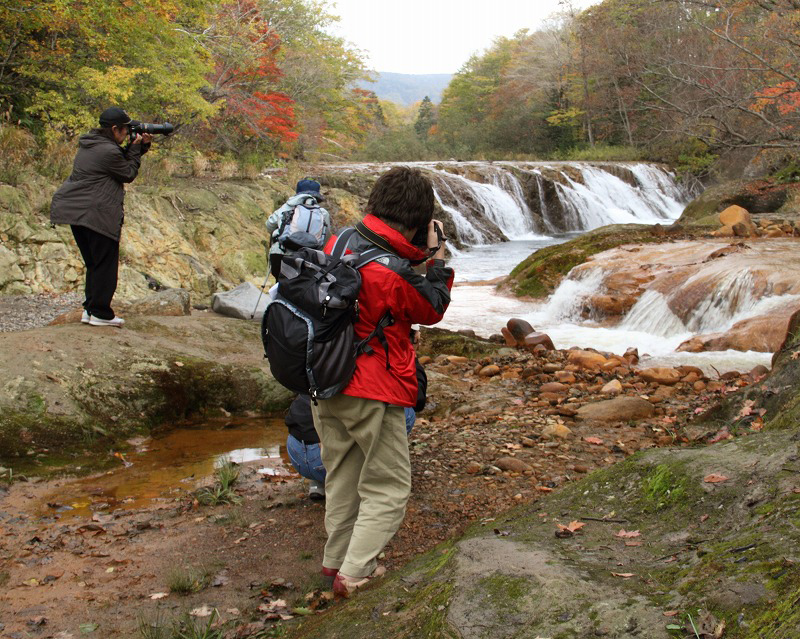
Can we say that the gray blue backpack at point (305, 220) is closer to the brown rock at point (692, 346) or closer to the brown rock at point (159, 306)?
the brown rock at point (159, 306)

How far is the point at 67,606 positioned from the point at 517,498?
2.33 meters

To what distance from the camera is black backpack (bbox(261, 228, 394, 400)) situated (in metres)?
2.66

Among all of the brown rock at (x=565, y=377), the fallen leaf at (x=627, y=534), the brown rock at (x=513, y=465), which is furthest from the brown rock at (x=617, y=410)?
the fallen leaf at (x=627, y=534)

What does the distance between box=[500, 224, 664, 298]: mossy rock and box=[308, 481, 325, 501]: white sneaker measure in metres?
8.95

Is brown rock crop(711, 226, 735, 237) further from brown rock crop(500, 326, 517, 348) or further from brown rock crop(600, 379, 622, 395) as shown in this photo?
brown rock crop(600, 379, 622, 395)

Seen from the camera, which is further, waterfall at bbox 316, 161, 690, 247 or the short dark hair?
waterfall at bbox 316, 161, 690, 247

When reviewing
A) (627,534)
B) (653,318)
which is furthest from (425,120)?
(627,534)

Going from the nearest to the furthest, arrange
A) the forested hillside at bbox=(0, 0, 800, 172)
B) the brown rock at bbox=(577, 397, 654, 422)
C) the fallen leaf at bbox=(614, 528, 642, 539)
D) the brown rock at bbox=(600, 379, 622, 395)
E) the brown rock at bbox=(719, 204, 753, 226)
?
the fallen leaf at bbox=(614, 528, 642, 539)
the brown rock at bbox=(577, 397, 654, 422)
the brown rock at bbox=(600, 379, 622, 395)
the forested hillside at bbox=(0, 0, 800, 172)
the brown rock at bbox=(719, 204, 753, 226)

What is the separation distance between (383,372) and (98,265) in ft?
12.6

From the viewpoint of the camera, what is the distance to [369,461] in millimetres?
2896

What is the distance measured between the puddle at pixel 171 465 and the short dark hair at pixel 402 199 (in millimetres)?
2516

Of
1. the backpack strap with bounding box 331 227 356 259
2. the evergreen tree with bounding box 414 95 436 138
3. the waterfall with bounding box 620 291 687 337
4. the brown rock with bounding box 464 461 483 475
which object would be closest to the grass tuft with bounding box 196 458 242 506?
the brown rock with bounding box 464 461 483 475

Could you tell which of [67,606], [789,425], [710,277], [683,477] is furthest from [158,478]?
[710,277]

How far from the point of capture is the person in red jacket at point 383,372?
2744mm
